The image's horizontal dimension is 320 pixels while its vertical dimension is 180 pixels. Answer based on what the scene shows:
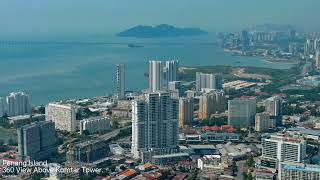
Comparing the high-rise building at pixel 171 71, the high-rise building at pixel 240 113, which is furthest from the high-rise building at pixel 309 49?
the high-rise building at pixel 240 113

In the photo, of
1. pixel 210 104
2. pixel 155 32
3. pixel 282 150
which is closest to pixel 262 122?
pixel 210 104

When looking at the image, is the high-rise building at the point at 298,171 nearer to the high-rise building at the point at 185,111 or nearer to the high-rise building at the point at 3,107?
the high-rise building at the point at 185,111

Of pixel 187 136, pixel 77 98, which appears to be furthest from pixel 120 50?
pixel 187 136

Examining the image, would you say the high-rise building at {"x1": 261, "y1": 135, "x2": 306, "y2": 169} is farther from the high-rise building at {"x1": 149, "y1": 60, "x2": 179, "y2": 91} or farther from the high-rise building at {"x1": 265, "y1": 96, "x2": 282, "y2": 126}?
the high-rise building at {"x1": 149, "y1": 60, "x2": 179, "y2": 91}

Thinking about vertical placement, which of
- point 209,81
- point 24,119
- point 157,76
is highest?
point 157,76

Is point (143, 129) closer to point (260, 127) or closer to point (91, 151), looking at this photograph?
point (91, 151)

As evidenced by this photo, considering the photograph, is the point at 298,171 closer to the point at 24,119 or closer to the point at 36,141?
the point at 36,141

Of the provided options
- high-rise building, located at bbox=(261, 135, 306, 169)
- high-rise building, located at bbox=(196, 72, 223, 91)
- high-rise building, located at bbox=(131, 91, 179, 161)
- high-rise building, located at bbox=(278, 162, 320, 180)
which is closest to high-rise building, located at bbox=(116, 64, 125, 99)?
high-rise building, located at bbox=(196, 72, 223, 91)
